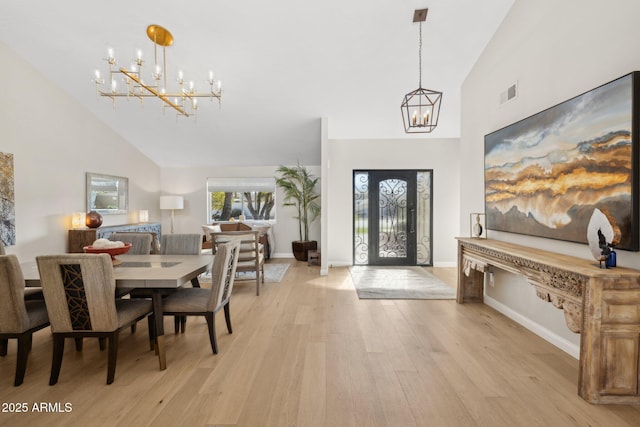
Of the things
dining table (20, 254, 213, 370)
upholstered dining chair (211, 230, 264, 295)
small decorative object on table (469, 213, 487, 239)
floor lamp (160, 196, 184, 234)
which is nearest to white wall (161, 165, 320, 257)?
floor lamp (160, 196, 184, 234)

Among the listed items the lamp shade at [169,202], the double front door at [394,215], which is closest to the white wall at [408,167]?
the double front door at [394,215]

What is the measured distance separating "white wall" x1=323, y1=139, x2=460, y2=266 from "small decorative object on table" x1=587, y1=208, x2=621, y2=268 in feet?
14.0

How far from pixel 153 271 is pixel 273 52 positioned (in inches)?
121

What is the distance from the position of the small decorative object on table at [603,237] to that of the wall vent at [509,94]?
1.76 m

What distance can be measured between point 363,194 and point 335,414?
487 cm

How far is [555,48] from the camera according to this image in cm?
273

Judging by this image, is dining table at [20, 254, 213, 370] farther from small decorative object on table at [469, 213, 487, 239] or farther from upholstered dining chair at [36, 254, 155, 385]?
small decorative object on table at [469, 213, 487, 239]

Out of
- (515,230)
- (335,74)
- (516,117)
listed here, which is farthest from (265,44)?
(515,230)

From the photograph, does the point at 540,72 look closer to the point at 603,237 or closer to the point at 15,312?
the point at 603,237

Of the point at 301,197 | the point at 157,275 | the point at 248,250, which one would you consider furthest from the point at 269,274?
the point at 157,275

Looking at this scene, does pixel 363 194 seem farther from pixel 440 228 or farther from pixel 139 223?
pixel 139 223

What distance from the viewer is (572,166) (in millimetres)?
2479

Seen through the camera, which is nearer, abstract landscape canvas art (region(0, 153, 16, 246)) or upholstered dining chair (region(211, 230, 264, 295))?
abstract landscape canvas art (region(0, 153, 16, 246))

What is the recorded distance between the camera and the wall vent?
10.8ft
